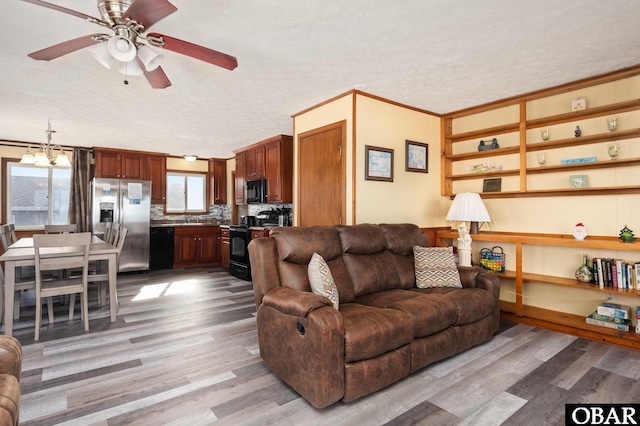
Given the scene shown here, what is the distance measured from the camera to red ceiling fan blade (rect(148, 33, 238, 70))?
205 cm

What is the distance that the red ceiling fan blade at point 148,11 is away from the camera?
168cm

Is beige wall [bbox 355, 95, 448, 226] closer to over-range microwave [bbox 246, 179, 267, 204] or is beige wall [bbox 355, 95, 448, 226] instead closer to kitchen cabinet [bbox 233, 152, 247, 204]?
over-range microwave [bbox 246, 179, 267, 204]

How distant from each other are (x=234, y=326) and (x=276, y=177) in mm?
2811

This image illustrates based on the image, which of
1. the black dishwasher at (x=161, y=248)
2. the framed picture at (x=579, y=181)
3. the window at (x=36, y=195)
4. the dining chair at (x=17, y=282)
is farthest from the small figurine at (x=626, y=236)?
the window at (x=36, y=195)

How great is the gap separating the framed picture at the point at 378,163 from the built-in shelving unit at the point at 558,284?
1.26 meters

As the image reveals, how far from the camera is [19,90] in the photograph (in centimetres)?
348

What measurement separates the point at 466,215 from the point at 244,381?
2.77 metres

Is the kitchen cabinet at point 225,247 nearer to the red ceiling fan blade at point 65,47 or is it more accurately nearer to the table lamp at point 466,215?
the table lamp at point 466,215

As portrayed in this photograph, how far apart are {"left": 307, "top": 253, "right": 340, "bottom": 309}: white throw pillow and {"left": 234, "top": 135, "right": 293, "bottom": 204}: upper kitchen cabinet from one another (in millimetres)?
3121

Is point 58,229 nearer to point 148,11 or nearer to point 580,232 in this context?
point 148,11

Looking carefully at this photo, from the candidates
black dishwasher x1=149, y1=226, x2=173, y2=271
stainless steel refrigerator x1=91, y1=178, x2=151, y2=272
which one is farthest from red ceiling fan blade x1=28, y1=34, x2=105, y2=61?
black dishwasher x1=149, y1=226, x2=173, y2=271

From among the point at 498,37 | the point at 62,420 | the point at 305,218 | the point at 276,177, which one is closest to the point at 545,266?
the point at 498,37

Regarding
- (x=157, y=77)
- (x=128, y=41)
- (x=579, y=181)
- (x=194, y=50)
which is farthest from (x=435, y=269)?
(x=128, y=41)

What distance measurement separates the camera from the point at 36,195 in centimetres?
616
